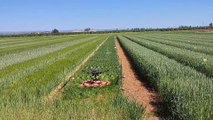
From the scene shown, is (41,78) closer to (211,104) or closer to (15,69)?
(15,69)

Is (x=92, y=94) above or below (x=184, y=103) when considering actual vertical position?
below

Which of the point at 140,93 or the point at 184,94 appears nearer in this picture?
the point at 184,94

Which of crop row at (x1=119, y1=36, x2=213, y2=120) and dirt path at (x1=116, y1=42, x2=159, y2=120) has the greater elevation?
crop row at (x1=119, y1=36, x2=213, y2=120)

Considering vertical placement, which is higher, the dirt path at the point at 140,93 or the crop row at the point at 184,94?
the crop row at the point at 184,94

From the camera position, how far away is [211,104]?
29.5ft

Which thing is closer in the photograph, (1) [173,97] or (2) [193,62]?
(1) [173,97]

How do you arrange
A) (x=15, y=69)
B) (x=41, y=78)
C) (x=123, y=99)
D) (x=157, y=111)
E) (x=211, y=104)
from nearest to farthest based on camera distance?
(x=211, y=104), (x=123, y=99), (x=157, y=111), (x=41, y=78), (x=15, y=69)

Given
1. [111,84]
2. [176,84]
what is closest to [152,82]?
[111,84]

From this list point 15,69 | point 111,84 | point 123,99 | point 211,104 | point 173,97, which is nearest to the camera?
point 211,104

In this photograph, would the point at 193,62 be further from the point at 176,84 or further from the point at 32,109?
the point at 32,109

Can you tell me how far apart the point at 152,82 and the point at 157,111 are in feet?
14.6

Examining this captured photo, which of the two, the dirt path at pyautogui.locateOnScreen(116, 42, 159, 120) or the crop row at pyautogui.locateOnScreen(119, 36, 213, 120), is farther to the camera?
the dirt path at pyautogui.locateOnScreen(116, 42, 159, 120)

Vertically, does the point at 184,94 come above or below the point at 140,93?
above

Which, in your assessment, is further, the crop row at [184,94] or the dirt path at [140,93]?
the dirt path at [140,93]
